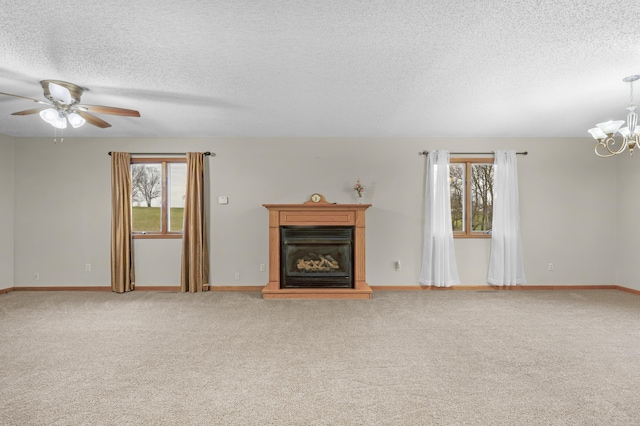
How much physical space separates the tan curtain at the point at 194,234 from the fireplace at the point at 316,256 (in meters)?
1.27

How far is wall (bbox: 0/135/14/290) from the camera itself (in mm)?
4969

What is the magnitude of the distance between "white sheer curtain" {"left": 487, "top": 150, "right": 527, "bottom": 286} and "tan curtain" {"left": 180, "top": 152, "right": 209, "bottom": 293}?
453 cm

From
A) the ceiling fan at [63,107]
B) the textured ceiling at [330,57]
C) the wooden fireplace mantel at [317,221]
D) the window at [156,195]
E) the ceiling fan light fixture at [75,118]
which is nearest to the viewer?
the textured ceiling at [330,57]

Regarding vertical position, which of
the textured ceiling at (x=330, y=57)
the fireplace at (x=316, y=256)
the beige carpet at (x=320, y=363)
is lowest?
the beige carpet at (x=320, y=363)

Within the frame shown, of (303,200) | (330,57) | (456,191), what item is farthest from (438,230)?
(330,57)

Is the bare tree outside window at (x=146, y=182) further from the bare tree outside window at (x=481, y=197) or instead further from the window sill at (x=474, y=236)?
the bare tree outside window at (x=481, y=197)

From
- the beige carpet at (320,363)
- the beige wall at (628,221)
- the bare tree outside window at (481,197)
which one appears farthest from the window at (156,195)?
the beige wall at (628,221)

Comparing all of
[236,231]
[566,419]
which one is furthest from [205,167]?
[566,419]

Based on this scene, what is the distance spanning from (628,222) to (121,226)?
7833 millimetres

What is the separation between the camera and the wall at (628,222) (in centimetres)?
490

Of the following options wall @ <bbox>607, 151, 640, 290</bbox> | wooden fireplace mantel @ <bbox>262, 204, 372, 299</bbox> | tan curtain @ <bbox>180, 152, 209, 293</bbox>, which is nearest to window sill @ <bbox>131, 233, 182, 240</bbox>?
tan curtain @ <bbox>180, 152, 209, 293</bbox>

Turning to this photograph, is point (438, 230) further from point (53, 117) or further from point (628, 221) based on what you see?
point (53, 117)

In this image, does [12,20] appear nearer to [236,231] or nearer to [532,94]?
[236,231]

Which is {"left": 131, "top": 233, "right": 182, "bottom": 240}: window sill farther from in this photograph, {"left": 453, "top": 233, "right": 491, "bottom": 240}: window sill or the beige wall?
the beige wall
